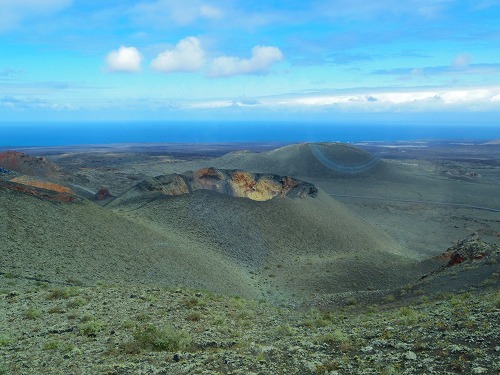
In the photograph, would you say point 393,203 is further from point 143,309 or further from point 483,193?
point 143,309

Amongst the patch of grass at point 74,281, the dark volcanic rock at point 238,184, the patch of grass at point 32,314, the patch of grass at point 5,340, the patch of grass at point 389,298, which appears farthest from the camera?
the dark volcanic rock at point 238,184

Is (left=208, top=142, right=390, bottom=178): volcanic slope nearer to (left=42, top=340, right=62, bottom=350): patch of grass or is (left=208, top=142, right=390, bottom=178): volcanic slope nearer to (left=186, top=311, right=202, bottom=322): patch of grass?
(left=186, top=311, right=202, bottom=322): patch of grass

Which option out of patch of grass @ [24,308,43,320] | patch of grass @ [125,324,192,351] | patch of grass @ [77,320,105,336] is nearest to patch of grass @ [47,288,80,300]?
patch of grass @ [24,308,43,320]

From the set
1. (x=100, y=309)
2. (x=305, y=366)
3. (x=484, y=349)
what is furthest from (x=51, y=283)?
(x=484, y=349)

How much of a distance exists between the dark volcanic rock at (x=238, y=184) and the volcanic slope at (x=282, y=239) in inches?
37.3

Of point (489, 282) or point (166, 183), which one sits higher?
point (166, 183)

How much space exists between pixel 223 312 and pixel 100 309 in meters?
3.77

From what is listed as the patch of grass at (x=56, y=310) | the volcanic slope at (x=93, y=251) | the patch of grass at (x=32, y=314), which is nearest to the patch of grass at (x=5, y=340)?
the patch of grass at (x=32, y=314)

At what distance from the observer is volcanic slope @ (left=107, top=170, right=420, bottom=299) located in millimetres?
24234

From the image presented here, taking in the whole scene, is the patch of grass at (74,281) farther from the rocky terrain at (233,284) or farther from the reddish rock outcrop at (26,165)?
the reddish rock outcrop at (26,165)

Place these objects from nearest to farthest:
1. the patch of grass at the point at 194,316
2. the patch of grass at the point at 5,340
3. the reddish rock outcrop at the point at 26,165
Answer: the patch of grass at the point at 5,340 < the patch of grass at the point at 194,316 < the reddish rock outcrop at the point at 26,165

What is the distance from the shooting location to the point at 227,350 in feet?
32.8

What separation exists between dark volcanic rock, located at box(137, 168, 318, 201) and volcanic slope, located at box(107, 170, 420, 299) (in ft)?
3.11

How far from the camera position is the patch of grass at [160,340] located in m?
10.2
